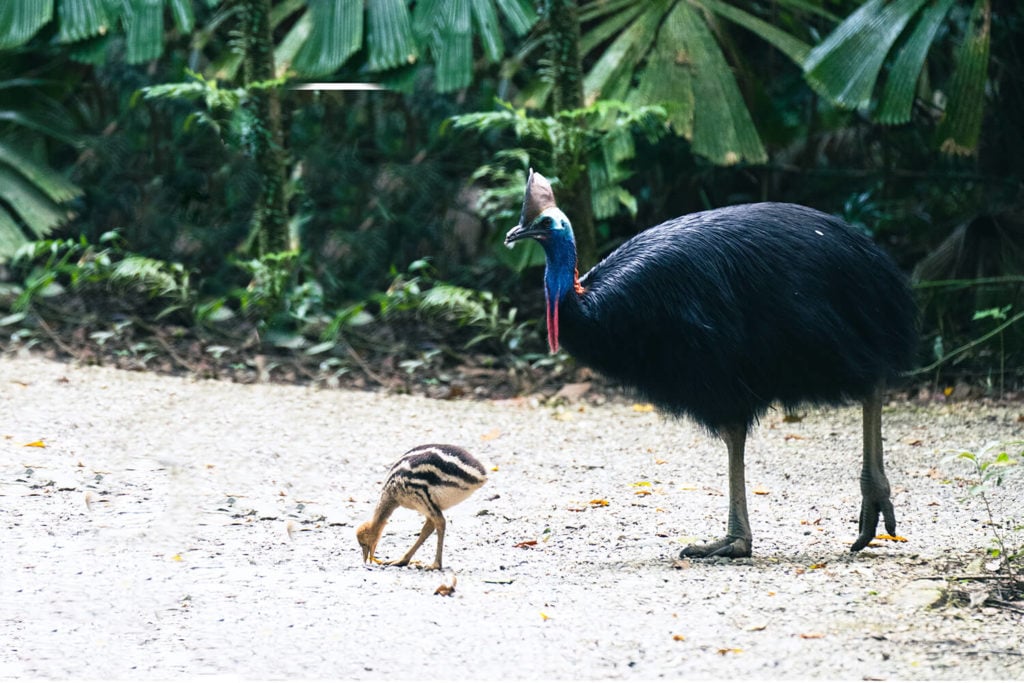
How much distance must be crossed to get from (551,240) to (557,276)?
15 cm

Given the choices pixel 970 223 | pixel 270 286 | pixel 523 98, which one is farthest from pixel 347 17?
pixel 970 223

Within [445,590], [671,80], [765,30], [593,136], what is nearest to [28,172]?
[593,136]

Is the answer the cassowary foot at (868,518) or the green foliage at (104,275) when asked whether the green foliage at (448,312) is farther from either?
the cassowary foot at (868,518)

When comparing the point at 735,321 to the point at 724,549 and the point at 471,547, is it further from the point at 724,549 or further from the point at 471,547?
the point at 471,547

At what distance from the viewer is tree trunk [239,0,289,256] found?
27.2 ft

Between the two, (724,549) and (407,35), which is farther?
(407,35)

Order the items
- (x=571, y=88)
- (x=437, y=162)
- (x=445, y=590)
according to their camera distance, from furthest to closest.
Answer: (x=437, y=162), (x=571, y=88), (x=445, y=590)

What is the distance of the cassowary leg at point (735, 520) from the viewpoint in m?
4.50

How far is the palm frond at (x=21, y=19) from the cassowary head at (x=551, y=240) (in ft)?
17.9

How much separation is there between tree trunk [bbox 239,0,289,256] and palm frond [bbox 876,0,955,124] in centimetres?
395

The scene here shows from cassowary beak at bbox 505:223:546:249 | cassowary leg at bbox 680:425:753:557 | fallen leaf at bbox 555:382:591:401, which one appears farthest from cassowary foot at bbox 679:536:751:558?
fallen leaf at bbox 555:382:591:401

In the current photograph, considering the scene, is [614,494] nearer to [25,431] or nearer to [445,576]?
[445,576]

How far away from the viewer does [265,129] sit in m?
8.32

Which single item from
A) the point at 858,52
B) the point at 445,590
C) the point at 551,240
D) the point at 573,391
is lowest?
the point at 445,590
